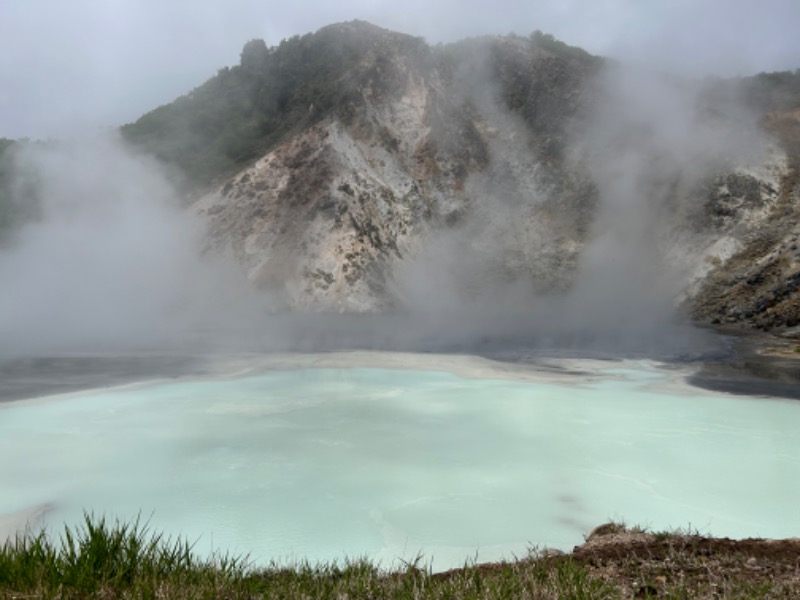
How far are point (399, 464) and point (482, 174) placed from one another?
35806 millimetres

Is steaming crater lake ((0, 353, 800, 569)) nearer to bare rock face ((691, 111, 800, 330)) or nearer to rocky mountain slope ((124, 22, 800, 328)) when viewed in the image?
bare rock face ((691, 111, 800, 330))

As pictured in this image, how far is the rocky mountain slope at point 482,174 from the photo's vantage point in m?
36.1

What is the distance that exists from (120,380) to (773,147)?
40.3 meters

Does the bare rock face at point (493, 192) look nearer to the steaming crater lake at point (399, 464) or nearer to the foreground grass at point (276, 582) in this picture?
the steaming crater lake at point (399, 464)

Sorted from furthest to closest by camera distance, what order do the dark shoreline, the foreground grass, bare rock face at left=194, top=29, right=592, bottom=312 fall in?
bare rock face at left=194, top=29, right=592, bottom=312 < the dark shoreline < the foreground grass

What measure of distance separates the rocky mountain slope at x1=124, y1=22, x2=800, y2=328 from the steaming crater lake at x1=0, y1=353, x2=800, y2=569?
66.2 ft

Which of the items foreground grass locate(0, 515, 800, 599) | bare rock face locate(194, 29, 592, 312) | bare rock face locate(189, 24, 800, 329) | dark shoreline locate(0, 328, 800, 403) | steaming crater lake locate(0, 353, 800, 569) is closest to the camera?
foreground grass locate(0, 515, 800, 599)

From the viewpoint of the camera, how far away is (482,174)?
143 ft

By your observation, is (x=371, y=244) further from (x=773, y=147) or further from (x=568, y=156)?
(x=773, y=147)

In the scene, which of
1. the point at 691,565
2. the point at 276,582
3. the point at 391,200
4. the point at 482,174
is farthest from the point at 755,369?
the point at 482,174

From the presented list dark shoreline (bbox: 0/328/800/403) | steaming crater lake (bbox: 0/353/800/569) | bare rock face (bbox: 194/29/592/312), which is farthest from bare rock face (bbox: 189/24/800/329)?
steaming crater lake (bbox: 0/353/800/569)

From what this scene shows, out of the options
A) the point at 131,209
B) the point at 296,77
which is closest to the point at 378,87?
the point at 296,77

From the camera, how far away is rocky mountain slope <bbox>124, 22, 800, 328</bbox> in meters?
36.1

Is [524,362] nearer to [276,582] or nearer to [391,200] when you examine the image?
[276,582]
